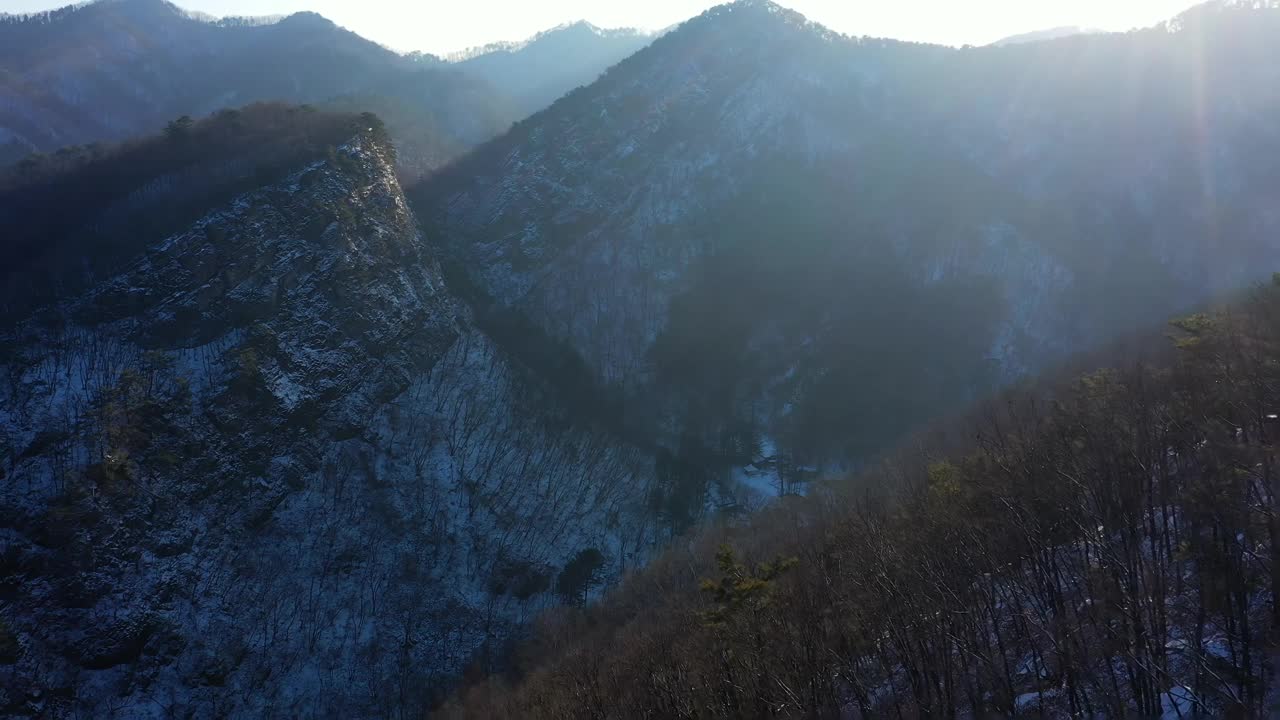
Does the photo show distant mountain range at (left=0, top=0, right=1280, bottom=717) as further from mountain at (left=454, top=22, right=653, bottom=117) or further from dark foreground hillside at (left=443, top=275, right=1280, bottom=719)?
mountain at (left=454, top=22, right=653, bottom=117)

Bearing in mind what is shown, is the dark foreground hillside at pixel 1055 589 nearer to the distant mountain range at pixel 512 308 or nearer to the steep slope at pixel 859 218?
the distant mountain range at pixel 512 308

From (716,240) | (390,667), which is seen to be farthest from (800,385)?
(390,667)

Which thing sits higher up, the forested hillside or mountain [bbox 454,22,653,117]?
mountain [bbox 454,22,653,117]

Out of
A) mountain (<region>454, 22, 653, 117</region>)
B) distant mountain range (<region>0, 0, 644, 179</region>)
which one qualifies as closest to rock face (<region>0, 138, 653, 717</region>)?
distant mountain range (<region>0, 0, 644, 179</region>)

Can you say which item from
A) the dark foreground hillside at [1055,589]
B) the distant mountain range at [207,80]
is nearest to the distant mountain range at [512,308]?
the distant mountain range at [207,80]

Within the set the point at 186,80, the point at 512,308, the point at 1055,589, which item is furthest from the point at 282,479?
the point at 186,80
